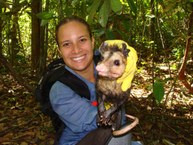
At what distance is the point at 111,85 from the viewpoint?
4.25ft

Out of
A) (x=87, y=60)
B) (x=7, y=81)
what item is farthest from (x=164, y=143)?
(x=7, y=81)

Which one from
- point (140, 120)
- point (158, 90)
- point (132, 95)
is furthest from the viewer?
point (132, 95)

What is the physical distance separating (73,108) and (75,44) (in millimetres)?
292

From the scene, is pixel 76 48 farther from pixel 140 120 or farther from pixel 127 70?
pixel 140 120

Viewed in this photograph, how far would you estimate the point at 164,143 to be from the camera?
274 cm

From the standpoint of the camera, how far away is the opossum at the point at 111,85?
4.07 feet

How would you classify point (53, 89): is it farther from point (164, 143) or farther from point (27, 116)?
point (27, 116)

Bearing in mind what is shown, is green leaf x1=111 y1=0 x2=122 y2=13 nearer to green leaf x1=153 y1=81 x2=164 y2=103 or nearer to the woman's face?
the woman's face

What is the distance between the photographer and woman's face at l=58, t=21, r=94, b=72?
153cm

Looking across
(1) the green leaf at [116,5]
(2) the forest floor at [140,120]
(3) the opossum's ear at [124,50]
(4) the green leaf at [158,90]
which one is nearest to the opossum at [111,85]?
(3) the opossum's ear at [124,50]

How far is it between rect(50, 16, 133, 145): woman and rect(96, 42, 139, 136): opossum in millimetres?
82

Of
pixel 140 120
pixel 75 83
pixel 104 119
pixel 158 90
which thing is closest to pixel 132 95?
pixel 140 120

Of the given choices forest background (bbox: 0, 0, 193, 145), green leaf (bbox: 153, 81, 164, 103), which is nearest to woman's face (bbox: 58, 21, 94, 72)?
forest background (bbox: 0, 0, 193, 145)

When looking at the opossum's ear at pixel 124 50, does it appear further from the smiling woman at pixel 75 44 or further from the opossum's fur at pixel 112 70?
the smiling woman at pixel 75 44
